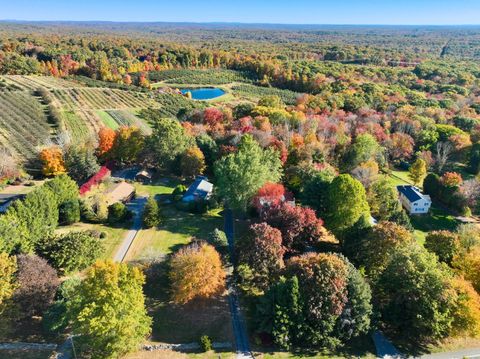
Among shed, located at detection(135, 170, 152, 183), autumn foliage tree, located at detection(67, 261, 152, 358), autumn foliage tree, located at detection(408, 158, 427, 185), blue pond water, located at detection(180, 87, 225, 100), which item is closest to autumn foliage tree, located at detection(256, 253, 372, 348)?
autumn foliage tree, located at detection(67, 261, 152, 358)

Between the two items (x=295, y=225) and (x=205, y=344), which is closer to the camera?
(x=205, y=344)

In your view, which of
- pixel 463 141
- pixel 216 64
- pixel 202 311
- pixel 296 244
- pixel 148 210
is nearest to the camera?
pixel 202 311

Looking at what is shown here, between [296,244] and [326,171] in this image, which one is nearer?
[296,244]

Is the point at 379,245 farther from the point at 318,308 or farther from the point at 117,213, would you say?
the point at 117,213

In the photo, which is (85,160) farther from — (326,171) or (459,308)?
(459,308)

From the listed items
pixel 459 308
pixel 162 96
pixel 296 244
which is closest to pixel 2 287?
pixel 296 244

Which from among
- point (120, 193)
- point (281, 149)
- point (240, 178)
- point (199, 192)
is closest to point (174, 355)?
point (240, 178)

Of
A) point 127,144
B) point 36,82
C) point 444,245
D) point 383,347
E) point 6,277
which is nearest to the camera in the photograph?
point 6,277
